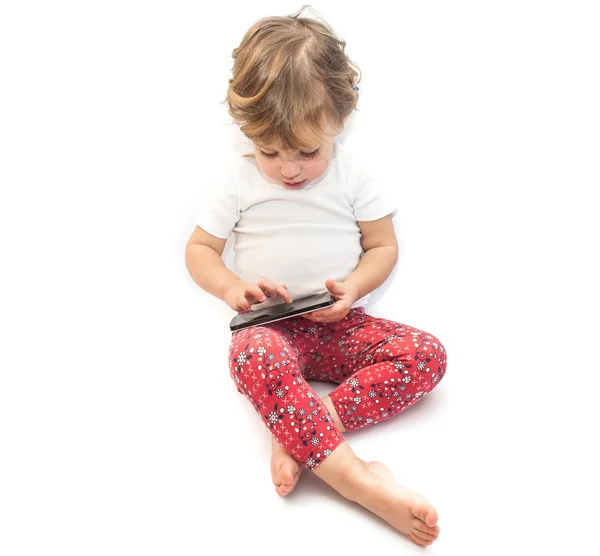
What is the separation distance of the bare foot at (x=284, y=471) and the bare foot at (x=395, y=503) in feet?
0.28

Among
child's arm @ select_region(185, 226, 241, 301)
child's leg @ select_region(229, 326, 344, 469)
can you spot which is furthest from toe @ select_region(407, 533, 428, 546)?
child's arm @ select_region(185, 226, 241, 301)

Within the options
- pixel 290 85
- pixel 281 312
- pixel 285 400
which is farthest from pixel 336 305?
pixel 290 85

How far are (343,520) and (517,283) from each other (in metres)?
0.68

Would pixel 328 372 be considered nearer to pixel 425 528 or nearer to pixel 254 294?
pixel 254 294

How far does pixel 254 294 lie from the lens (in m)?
1.23

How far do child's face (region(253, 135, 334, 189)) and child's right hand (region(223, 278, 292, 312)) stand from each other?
7.1 inches

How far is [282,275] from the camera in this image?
136 centimetres

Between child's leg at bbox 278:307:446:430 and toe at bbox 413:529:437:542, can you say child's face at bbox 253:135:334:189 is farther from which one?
toe at bbox 413:529:437:542

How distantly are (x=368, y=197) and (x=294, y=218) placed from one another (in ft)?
0.46

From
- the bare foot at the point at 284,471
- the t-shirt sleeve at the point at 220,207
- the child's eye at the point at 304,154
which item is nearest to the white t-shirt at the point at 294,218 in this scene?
the t-shirt sleeve at the point at 220,207

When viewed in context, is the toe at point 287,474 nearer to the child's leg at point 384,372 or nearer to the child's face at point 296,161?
the child's leg at point 384,372

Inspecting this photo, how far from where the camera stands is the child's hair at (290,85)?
3.82 feet

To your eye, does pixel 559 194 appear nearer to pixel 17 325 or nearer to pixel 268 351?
pixel 268 351

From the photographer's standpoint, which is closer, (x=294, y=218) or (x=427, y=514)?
(x=427, y=514)
